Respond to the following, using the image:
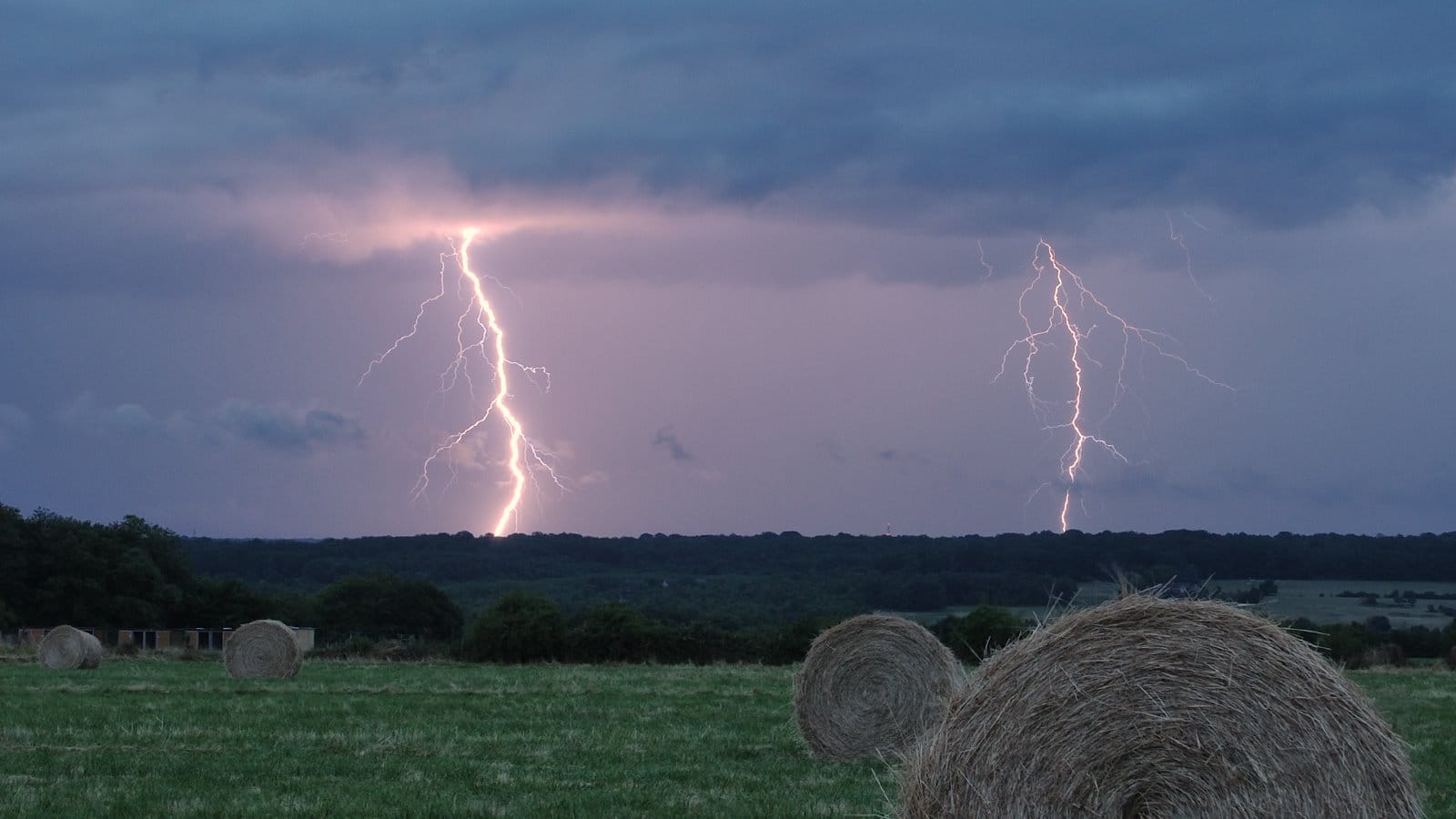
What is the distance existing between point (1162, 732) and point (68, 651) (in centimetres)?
3274

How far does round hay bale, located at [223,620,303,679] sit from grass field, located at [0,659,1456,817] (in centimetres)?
430

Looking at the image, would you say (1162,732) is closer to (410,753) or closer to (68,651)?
(410,753)

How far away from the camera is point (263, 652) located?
32688mm

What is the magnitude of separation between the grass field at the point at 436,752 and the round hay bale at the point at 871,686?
0.64 metres

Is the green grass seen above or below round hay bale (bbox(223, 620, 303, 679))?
below

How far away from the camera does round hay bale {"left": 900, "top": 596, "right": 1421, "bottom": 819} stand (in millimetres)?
8469

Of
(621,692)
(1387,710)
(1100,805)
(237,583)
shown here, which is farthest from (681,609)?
(1100,805)

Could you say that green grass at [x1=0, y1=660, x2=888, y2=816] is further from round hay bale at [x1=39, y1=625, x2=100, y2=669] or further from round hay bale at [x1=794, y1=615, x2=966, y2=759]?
round hay bale at [x1=39, y1=625, x2=100, y2=669]

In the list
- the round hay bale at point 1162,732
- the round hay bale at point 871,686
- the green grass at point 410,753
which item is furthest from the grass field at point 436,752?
the round hay bale at point 1162,732

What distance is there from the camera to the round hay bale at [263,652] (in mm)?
32500

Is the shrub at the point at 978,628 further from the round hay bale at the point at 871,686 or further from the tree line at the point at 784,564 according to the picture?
the round hay bale at the point at 871,686

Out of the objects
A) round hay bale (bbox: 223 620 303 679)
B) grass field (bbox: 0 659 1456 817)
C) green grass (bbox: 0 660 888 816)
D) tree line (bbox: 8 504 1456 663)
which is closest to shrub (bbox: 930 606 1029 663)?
tree line (bbox: 8 504 1456 663)

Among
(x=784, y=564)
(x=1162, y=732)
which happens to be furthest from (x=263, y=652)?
(x=784, y=564)

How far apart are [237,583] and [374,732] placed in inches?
2069
